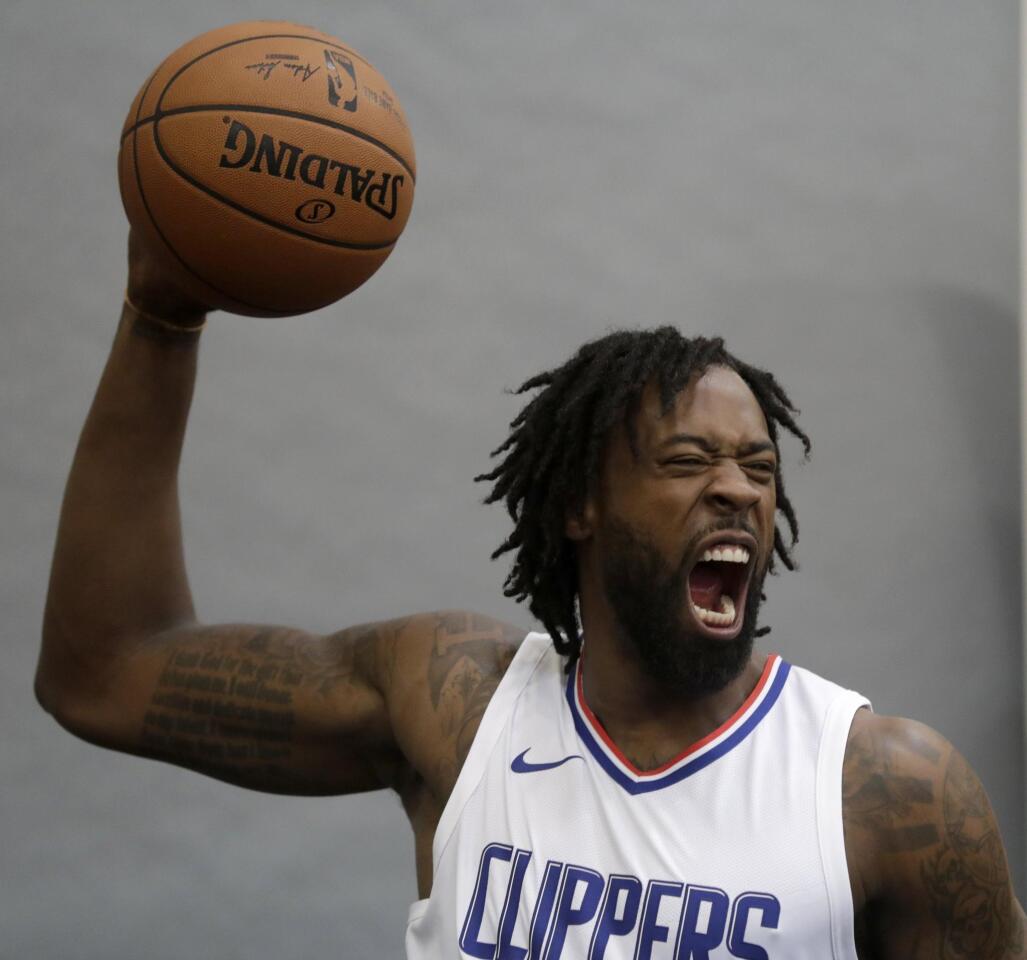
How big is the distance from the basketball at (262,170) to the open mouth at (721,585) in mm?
595

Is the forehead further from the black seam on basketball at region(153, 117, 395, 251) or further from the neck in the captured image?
the black seam on basketball at region(153, 117, 395, 251)

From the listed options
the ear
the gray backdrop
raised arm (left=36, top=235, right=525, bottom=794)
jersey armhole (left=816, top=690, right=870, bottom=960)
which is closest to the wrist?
raised arm (left=36, top=235, right=525, bottom=794)

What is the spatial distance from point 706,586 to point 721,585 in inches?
0.9

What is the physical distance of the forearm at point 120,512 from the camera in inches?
69.1

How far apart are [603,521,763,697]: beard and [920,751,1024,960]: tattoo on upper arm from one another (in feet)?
0.93

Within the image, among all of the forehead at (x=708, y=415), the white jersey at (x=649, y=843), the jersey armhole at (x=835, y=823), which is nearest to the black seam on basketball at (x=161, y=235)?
the forehead at (x=708, y=415)

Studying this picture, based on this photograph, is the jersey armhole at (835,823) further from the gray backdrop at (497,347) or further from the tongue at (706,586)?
the gray backdrop at (497,347)

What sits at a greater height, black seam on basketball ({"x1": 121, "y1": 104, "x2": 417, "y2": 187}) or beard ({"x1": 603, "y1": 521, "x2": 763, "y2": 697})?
black seam on basketball ({"x1": 121, "y1": 104, "x2": 417, "y2": 187})

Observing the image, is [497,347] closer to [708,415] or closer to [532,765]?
[708,415]

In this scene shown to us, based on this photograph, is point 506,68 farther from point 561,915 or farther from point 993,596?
point 561,915

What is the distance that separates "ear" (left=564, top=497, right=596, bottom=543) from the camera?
5.53ft

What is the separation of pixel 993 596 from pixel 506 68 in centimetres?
184

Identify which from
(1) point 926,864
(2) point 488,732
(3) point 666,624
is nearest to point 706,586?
(3) point 666,624

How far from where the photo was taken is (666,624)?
1.57 m
